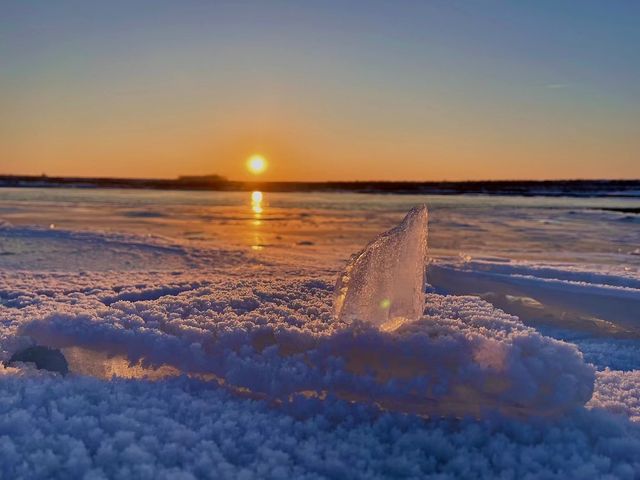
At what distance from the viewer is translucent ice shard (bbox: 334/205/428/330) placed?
107 inches

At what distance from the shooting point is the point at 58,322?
111 inches

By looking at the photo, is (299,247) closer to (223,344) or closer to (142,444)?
(223,344)

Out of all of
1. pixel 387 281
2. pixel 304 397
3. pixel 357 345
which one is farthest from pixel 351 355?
pixel 387 281

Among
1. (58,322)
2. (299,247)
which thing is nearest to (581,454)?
(58,322)

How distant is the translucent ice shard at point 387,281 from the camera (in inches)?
107

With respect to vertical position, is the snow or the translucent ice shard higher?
the translucent ice shard

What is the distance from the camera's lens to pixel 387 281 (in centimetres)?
276

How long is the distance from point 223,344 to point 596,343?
257 centimetres

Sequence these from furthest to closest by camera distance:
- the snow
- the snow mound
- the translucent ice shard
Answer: the translucent ice shard
the snow mound
the snow

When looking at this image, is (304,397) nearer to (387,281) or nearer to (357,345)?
(357,345)

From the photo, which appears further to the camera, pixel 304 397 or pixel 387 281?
pixel 387 281

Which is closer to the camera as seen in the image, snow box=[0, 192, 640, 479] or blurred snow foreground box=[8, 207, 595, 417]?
snow box=[0, 192, 640, 479]

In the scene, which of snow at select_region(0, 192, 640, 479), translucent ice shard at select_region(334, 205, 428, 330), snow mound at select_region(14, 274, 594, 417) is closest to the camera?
snow at select_region(0, 192, 640, 479)

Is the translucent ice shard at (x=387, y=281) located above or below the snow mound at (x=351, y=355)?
above
